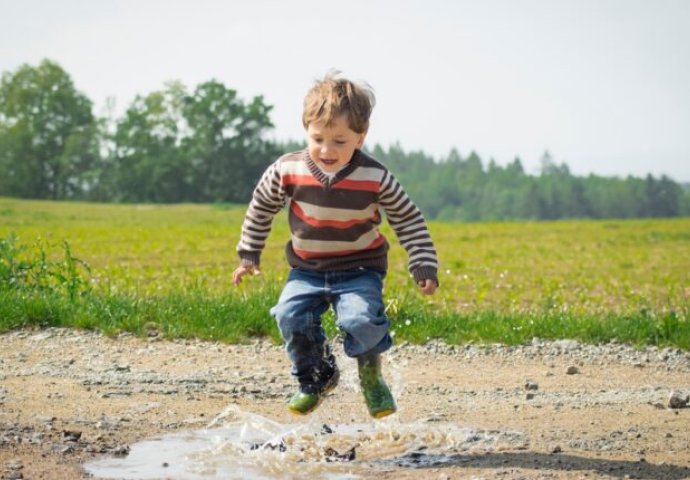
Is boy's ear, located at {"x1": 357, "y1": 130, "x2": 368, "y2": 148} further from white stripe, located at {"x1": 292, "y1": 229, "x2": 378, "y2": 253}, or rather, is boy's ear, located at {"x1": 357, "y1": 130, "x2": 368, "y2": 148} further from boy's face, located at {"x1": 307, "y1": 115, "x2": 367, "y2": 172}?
white stripe, located at {"x1": 292, "y1": 229, "x2": 378, "y2": 253}

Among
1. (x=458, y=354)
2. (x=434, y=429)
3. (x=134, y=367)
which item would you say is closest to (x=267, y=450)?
(x=434, y=429)

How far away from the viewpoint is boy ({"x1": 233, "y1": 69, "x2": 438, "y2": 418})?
17.9 feet

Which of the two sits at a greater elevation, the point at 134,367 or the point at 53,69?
the point at 53,69

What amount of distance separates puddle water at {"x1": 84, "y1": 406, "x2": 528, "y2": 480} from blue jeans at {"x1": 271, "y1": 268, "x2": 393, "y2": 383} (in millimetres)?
406

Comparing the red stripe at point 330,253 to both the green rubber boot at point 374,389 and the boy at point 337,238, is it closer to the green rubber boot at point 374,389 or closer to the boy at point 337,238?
the boy at point 337,238

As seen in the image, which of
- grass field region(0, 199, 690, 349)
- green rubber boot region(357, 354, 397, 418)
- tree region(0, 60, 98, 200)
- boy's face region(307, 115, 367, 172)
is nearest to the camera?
boy's face region(307, 115, 367, 172)

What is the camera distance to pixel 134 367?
25.3 feet

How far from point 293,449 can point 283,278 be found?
6.79 metres

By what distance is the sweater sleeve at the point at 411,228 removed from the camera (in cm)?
561

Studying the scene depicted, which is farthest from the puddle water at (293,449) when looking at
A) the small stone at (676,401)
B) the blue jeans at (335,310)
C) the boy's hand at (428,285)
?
the small stone at (676,401)

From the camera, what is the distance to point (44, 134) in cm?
4531

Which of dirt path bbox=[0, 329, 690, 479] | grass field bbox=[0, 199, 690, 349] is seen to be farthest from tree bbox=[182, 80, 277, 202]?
dirt path bbox=[0, 329, 690, 479]

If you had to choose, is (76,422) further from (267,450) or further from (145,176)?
(145,176)

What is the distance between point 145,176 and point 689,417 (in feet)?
141
